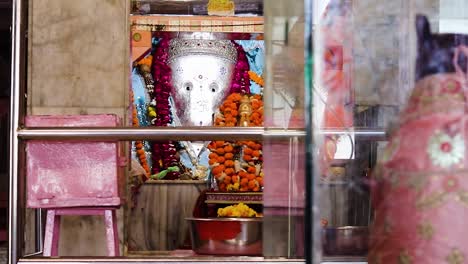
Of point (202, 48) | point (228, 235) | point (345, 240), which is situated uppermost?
point (202, 48)

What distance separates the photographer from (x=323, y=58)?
0.99 metres

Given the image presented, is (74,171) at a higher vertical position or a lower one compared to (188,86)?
lower

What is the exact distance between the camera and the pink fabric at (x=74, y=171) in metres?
2.34

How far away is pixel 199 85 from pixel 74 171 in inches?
163

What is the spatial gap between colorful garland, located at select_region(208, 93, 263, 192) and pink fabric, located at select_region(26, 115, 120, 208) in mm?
2620

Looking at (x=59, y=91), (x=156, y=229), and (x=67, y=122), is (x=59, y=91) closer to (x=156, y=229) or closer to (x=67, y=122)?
(x=67, y=122)

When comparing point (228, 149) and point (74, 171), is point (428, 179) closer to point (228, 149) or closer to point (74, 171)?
point (74, 171)

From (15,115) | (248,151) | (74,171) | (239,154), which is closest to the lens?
(15,115)

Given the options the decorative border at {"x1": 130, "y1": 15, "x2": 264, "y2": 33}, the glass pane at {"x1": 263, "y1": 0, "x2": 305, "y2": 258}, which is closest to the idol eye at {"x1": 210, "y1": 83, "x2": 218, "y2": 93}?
the decorative border at {"x1": 130, "y1": 15, "x2": 264, "y2": 33}

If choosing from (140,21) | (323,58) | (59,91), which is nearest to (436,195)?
(323,58)

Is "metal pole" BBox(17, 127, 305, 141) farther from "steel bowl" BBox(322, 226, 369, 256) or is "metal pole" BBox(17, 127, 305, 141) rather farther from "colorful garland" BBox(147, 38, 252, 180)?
"colorful garland" BBox(147, 38, 252, 180)

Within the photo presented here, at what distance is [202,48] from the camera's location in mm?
6520

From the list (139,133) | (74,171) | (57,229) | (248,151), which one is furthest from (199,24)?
(139,133)

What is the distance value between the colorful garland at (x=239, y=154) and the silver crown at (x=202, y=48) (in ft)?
2.18
